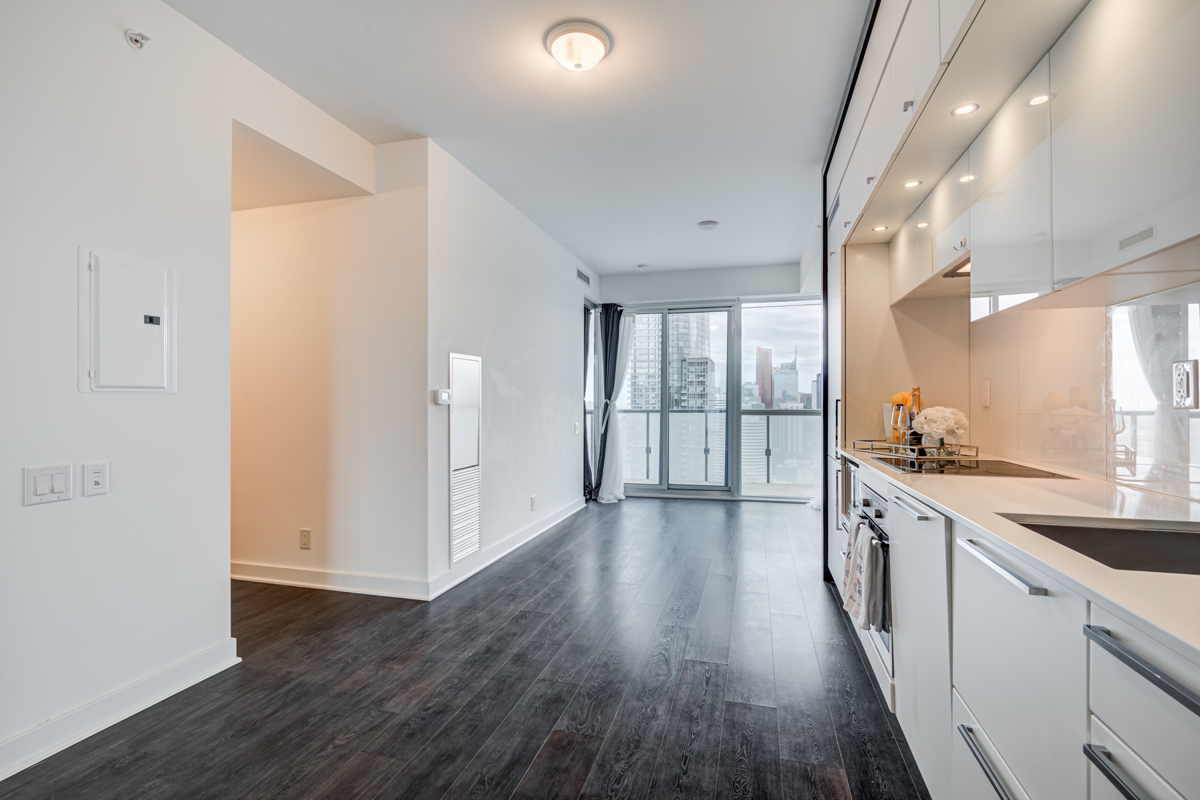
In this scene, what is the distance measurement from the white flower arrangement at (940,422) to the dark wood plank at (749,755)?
1356mm

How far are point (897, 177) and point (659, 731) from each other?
2366 mm

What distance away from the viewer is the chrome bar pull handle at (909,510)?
1616 mm

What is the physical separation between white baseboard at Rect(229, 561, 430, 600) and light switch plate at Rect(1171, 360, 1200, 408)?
10.8ft

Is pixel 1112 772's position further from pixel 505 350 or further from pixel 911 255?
pixel 505 350

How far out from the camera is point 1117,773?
768 mm

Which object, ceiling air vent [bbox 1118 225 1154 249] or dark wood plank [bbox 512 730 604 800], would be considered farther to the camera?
dark wood plank [bbox 512 730 604 800]

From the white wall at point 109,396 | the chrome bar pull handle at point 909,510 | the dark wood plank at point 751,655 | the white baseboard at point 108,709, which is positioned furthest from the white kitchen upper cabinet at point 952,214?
the white baseboard at point 108,709

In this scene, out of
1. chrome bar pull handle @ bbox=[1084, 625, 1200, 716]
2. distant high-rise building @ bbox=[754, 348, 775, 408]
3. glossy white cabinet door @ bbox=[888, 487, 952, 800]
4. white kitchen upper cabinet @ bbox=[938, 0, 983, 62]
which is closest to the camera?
chrome bar pull handle @ bbox=[1084, 625, 1200, 716]

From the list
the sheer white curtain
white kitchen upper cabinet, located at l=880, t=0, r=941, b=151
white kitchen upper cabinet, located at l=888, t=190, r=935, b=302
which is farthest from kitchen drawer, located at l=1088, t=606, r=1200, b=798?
the sheer white curtain

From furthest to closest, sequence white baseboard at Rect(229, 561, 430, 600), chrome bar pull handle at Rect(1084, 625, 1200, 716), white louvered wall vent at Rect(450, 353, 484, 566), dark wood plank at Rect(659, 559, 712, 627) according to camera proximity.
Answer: white louvered wall vent at Rect(450, 353, 484, 566) < white baseboard at Rect(229, 561, 430, 600) < dark wood plank at Rect(659, 559, 712, 627) < chrome bar pull handle at Rect(1084, 625, 1200, 716)

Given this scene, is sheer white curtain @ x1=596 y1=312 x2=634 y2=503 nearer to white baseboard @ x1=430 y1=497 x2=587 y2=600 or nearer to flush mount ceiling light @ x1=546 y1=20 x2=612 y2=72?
white baseboard @ x1=430 y1=497 x2=587 y2=600

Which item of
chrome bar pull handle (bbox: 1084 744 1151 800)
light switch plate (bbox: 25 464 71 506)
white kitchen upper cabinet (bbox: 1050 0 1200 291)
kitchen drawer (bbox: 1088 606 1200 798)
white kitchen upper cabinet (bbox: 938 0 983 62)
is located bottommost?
chrome bar pull handle (bbox: 1084 744 1151 800)

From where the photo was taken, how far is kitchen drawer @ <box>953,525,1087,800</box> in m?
0.90

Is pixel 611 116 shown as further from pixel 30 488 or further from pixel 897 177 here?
pixel 30 488
